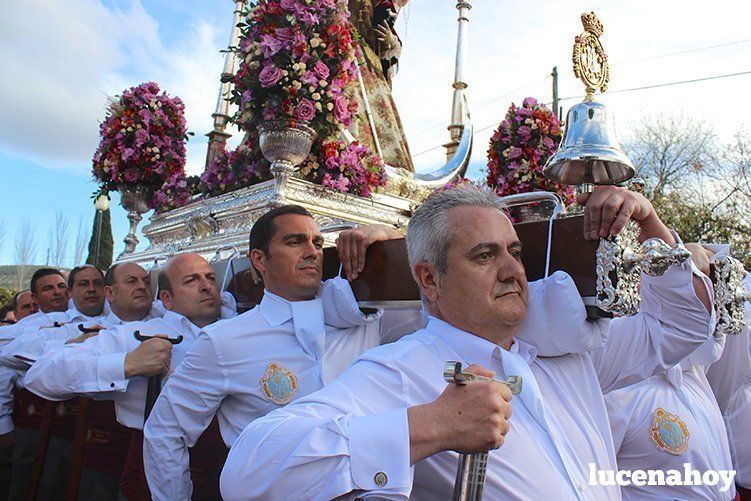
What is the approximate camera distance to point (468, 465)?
124cm

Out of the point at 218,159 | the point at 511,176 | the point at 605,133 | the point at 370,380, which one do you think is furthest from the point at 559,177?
the point at 218,159

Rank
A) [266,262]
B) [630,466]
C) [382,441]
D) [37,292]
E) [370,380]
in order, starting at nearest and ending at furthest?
[382,441] → [370,380] → [630,466] → [266,262] → [37,292]

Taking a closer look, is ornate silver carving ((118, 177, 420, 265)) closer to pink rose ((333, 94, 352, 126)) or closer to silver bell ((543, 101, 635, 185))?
pink rose ((333, 94, 352, 126))

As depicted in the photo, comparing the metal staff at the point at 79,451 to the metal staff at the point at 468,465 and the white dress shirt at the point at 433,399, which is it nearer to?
the white dress shirt at the point at 433,399

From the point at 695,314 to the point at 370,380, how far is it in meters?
1.00

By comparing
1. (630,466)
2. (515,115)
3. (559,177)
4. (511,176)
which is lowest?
(630,466)

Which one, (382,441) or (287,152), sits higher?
(287,152)

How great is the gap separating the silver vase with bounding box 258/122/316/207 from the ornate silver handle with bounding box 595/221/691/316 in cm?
309

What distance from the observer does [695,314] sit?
6.13 ft

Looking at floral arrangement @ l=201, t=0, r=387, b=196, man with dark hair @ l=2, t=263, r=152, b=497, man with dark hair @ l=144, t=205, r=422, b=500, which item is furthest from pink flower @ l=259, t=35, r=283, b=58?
man with dark hair @ l=144, t=205, r=422, b=500

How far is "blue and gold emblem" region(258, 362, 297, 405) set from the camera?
258cm

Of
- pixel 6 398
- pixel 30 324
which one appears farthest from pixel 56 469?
pixel 30 324

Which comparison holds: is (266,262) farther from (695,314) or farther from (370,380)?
(695,314)

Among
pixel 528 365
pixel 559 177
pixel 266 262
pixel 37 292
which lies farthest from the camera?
pixel 37 292
